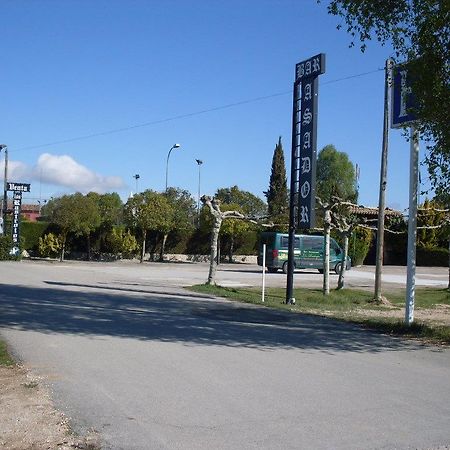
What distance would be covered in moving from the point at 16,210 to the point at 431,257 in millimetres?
34663

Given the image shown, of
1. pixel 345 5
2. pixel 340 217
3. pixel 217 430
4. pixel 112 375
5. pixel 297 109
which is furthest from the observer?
pixel 340 217

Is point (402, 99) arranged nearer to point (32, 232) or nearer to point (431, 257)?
point (32, 232)

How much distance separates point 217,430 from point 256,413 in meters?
0.75

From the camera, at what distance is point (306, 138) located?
65.7 feet

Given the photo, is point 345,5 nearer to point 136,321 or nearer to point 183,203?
point 136,321

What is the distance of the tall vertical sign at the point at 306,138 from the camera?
19.8 m

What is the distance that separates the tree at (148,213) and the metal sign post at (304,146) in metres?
30.7

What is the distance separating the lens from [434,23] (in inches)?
465

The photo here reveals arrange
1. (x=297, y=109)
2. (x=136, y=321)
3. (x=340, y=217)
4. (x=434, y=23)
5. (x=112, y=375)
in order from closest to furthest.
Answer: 1. (x=112, y=375)
2. (x=434, y=23)
3. (x=136, y=321)
4. (x=297, y=109)
5. (x=340, y=217)

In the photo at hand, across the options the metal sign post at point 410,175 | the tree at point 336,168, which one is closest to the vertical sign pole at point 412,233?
the metal sign post at point 410,175

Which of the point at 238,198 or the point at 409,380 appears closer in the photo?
the point at 409,380

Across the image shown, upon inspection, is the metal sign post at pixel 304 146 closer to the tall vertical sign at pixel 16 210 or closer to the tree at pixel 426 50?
the tree at pixel 426 50

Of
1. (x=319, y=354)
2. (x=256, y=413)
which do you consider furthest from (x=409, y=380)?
(x=256, y=413)

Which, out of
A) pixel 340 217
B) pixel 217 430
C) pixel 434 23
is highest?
pixel 434 23
